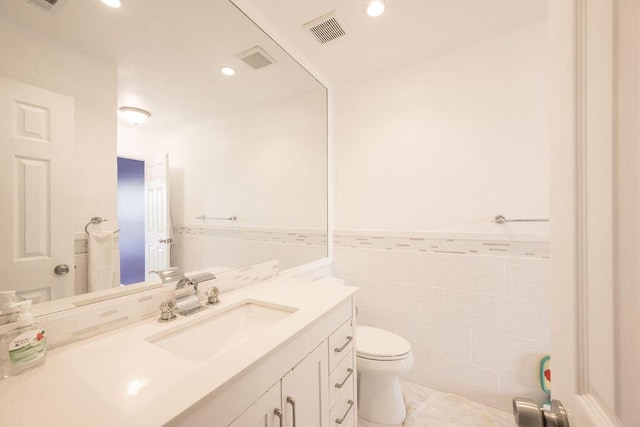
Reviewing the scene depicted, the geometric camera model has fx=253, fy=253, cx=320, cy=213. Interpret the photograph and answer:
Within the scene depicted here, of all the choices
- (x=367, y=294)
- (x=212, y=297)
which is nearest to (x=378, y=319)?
(x=367, y=294)

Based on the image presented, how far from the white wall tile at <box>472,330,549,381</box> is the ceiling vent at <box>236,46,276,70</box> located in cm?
229

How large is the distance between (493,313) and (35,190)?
2276 millimetres

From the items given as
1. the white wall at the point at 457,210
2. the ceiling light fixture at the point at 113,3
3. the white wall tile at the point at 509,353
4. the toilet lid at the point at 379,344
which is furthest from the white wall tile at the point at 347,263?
the ceiling light fixture at the point at 113,3

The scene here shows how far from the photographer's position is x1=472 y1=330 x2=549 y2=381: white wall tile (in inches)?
59.6

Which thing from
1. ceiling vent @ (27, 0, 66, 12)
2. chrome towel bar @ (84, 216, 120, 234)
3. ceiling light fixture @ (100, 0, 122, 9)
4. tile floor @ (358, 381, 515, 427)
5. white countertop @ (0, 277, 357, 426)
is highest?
ceiling light fixture @ (100, 0, 122, 9)

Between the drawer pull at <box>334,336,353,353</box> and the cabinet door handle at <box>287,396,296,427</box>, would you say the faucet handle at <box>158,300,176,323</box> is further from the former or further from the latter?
the drawer pull at <box>334,336,353,353</box>

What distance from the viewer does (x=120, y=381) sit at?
62 centimetres

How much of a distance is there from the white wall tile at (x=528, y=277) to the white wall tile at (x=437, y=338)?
16.2 inches

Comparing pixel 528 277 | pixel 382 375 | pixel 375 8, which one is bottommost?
pixel 382 375

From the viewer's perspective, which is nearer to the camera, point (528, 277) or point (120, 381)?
point (120, 381)

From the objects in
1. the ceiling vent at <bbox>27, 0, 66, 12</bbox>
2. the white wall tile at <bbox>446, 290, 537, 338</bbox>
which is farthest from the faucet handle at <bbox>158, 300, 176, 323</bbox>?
the white wall tile at <bbox>446, 290, 537, 338</bbox>

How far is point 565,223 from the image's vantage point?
1.40 ft

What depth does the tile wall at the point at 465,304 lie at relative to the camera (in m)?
1.53

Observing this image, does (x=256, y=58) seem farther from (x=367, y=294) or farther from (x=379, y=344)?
(x=379, y=344)
